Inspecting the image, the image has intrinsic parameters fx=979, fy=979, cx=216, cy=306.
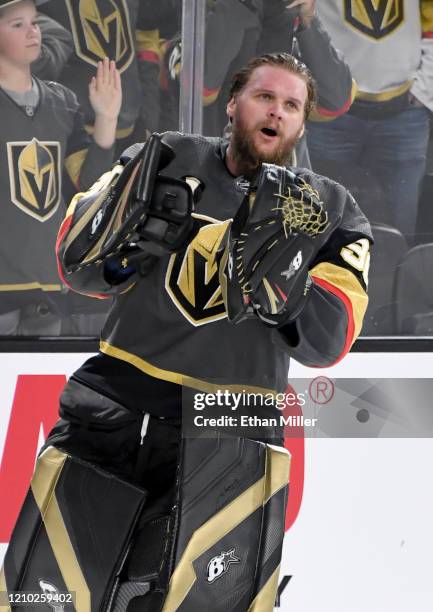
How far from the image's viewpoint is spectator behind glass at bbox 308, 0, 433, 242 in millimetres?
2490

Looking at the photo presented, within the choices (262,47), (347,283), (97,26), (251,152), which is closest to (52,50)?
(97,26)

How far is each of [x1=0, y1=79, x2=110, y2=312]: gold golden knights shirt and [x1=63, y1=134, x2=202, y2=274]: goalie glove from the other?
3.32ft

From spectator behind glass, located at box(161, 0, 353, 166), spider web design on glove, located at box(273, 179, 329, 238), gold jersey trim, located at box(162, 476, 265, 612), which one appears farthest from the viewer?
spectator behind glass, located at box(161, 0, 353, 166)

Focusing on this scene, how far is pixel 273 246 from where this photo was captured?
4.42 ft

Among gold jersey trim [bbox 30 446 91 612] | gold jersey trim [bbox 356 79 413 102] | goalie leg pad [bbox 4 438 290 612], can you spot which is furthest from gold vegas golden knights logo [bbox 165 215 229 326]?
gold jersey trim [bbox 356 79 413 102]

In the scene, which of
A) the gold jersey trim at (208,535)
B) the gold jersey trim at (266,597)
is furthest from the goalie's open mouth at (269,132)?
the gold jersey trim at (266,597)

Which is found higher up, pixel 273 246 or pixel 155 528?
pixel 273 246

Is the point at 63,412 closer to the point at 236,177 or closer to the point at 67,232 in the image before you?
the point at 67,232

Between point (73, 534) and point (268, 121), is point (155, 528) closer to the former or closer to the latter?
point (73, 534)

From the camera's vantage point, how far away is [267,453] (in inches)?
61.4

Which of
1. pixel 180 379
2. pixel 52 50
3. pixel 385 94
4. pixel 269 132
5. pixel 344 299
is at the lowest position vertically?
pixel 180 379

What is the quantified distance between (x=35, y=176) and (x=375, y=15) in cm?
96

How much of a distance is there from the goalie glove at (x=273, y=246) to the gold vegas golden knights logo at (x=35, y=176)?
124cm

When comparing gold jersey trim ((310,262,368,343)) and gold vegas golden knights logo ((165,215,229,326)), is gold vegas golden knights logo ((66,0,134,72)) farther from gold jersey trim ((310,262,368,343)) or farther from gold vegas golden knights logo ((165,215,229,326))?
gold jersey trim ((310,262,368,343))
